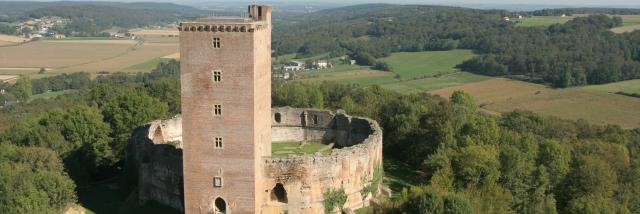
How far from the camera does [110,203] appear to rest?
3841cm

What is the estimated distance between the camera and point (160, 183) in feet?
121

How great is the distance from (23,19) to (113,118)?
172629 millimetres

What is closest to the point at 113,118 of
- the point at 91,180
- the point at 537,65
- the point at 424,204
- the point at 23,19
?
the point at 91,180

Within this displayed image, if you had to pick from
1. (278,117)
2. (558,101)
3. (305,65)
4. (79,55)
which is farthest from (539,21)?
(79,55)

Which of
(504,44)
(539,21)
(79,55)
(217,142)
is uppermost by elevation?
(539,21)

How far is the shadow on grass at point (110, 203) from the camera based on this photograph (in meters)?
36.7

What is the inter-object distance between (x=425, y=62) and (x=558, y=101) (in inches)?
1324

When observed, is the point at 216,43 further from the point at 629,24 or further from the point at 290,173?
the point at 629,24

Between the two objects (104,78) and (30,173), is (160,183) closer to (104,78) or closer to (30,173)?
(30,173)

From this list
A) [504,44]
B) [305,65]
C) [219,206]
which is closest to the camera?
[219,206]

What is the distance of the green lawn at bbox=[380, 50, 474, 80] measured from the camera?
101562mm

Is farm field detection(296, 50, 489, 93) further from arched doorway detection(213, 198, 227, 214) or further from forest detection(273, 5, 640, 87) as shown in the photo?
arched doorway detection(213, 198, 227, 214)

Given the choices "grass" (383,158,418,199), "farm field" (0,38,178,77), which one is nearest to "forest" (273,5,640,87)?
"farm field" (0,38,178,77)

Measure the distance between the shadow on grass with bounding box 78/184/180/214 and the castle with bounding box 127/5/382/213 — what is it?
65 centimetres
